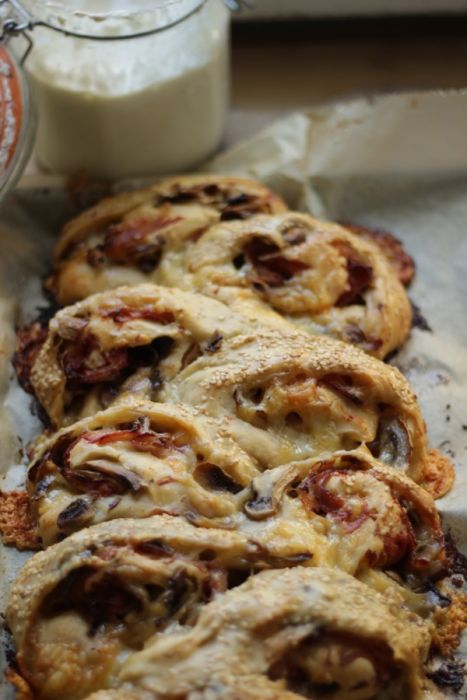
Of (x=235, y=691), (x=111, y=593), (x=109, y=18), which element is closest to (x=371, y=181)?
(x=109, y=18)

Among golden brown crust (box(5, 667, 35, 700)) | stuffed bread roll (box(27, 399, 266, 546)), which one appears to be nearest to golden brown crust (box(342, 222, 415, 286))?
stuffed bread roll (box(27, 399, 266, 546))

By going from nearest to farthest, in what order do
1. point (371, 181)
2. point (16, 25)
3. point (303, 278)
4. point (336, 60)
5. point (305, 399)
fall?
point (305, 399) → point (303, 278) → point (16, 25) → point (371, 181) → point (336, 60)

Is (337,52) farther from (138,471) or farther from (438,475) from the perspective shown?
(138,471)

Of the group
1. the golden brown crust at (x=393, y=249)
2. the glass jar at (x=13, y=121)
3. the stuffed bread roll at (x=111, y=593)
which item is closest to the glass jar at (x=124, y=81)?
the glass jar at (x=13, y=121)

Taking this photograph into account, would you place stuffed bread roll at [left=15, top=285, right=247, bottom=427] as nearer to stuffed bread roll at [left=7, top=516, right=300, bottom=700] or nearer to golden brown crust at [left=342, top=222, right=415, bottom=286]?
stuffed bread roll at [left=7, top=516, right=300, bottom=700]

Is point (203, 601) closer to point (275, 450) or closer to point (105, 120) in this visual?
point (275, 450)

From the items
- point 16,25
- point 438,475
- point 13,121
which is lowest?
point 438,475

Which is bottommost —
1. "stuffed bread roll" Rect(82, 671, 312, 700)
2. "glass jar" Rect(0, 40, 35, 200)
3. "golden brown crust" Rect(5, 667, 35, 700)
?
"golden brown crust" Rect(5, 667, 35, 700)

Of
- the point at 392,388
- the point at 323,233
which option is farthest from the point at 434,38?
the point at 392,388
